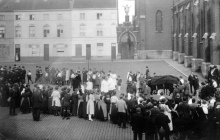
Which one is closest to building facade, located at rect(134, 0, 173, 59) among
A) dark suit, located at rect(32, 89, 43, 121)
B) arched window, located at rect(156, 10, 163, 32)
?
arched window, located at rect(156, 10, 163, 32)

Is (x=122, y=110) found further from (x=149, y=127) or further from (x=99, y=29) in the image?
(x=99, y=29)

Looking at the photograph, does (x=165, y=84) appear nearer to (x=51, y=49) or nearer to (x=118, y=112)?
(x=118, y=112)

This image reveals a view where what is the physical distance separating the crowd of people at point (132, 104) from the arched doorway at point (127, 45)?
23.3 m

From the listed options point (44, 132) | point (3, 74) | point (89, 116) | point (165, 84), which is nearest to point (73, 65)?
point (3, 74)

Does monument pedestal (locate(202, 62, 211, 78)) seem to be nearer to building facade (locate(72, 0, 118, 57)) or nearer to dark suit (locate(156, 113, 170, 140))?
dark suit (locate(156, 113, 170, 140))

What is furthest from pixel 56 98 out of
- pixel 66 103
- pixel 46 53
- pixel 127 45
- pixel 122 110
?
pixel 127 45

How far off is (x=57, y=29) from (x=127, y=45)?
13.0 metres

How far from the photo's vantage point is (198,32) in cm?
3200

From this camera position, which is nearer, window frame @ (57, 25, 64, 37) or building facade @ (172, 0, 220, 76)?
building facade @ (172, 0, 220, 76)

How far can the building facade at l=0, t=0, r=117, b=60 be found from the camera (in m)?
34.3

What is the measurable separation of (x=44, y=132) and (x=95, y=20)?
33.2 m

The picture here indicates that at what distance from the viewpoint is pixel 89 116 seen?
16500mm

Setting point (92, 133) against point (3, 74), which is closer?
point (92, 133)

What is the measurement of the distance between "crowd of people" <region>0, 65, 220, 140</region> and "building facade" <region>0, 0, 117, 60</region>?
28.9ft
